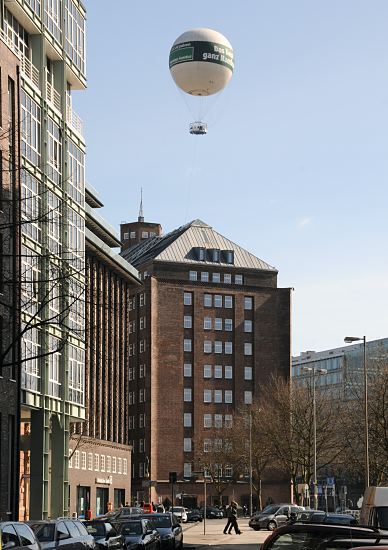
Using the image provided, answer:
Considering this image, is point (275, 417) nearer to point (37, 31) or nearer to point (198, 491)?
point (198, 491)

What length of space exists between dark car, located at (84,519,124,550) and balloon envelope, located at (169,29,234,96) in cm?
2997

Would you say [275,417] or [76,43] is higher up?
[76,43]

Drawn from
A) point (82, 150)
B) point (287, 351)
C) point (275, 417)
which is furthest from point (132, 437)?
point (82, 150)

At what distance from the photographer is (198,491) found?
13650 centimetres

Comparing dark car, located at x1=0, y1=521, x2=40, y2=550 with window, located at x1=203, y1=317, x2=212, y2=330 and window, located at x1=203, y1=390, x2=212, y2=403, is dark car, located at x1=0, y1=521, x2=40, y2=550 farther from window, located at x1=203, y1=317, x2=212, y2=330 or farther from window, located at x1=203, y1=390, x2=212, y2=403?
window, located at x1=203, y1=317, x2=212, y2=330

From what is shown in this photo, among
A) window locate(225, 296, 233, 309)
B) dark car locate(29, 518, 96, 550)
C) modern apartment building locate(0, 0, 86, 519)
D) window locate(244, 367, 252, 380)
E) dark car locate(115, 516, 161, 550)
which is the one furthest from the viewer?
window locate(225, 296, 233, 309)

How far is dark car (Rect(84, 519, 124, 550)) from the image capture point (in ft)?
108

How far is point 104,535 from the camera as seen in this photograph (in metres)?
33.8

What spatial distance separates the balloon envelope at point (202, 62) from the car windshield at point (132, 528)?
2752 cm

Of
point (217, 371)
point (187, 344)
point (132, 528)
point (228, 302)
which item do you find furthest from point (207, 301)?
point (132, 528)

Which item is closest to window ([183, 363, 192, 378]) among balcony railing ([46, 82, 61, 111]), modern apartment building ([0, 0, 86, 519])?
modern apartment building ([0, 0, 86, 519])

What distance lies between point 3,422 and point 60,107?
18911mm

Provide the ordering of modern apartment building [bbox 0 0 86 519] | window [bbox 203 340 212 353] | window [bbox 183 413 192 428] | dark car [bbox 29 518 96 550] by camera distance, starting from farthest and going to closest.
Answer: window [bbox 203 340 212 353] < window [bbox 183 413 192 428] < modern apartment building [bbox 0 0 86 519] < dark car [bbox 29 518 96 550]

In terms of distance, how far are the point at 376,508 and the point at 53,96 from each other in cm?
3541
